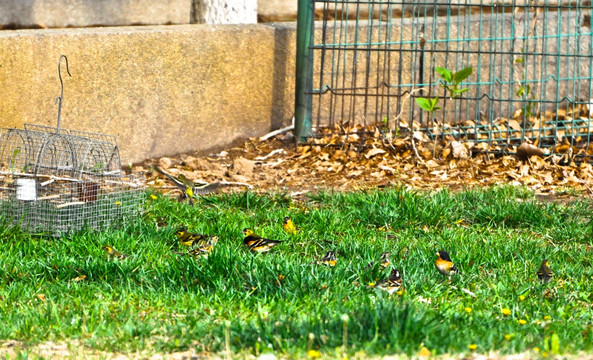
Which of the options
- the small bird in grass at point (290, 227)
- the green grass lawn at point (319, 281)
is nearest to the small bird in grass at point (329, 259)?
the green grass lawn at point (319, 281)

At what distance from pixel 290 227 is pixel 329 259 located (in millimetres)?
824

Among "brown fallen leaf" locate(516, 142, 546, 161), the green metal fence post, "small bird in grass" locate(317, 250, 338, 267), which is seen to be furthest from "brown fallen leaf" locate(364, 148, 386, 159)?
"small bird in grass" locate(317, 250, 338, 267)

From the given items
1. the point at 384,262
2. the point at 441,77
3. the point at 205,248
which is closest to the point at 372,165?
the point at 441,77

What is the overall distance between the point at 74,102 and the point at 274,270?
3.61m

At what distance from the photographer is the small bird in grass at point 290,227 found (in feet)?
17.6

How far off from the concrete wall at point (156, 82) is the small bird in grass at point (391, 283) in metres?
3.80

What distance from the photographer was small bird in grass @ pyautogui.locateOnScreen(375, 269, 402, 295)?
13.4 ft

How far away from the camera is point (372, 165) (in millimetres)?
7828

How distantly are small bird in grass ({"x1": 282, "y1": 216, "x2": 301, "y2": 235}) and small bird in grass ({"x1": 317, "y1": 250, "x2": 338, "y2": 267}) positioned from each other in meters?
0.64

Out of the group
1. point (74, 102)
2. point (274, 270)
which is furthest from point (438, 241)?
point (74, 102)

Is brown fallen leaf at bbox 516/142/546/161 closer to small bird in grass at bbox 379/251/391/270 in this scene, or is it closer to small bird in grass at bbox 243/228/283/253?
small bird in grass at bbox 379/251/391/270

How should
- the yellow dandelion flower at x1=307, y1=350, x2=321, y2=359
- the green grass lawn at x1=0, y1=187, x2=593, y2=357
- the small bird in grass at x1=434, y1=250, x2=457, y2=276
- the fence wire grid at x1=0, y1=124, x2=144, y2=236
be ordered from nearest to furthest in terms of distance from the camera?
the yellow dandelion flower at x1=307, y1=350, x2=321, y2=359, the green grass lawn at x1=0, y1=187, x2=593, y2=357, the small bird in grass at x1=434, y1=250, x2=457, y2=276, the fence wire grid at x1=0, y1=124, x2=144, y2=236

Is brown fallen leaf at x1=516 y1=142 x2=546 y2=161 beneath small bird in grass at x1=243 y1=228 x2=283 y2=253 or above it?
above

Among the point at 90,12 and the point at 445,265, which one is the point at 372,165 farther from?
the point at 90,12
